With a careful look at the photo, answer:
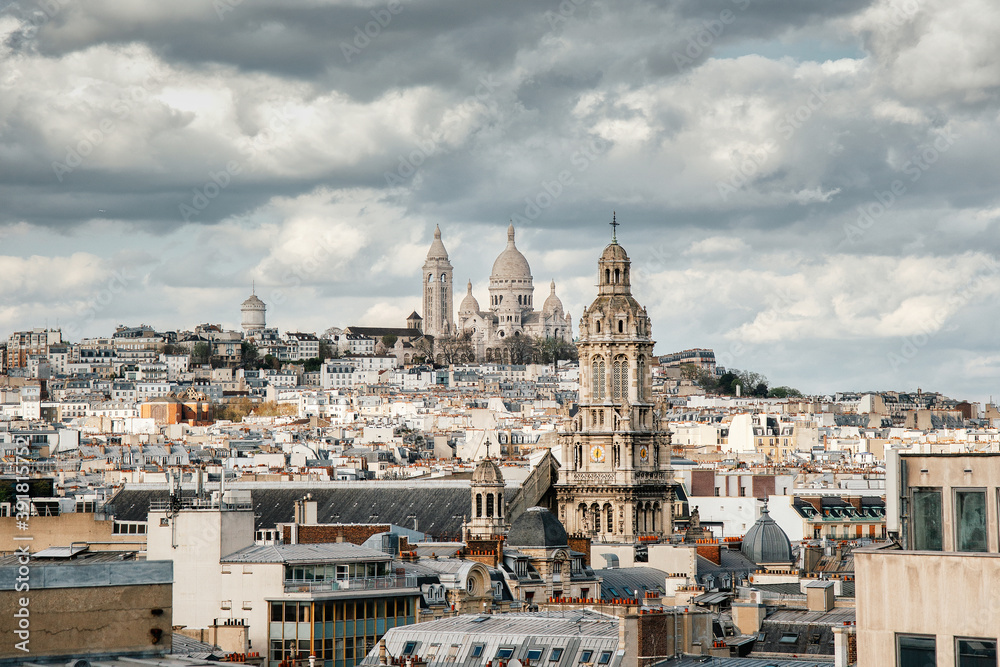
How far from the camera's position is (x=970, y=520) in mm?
16906

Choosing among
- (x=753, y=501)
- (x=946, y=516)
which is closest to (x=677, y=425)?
(x=753, y=501)

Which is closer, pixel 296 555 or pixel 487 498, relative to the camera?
pixel 296 555

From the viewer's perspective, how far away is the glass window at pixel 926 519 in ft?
55.8

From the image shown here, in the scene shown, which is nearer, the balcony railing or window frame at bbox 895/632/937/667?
window frame at bbox 895/632/937/667

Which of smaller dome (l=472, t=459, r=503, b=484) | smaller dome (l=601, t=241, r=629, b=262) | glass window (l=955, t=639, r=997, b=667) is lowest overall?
glass window (l=955, t=639, r=997, b=667)

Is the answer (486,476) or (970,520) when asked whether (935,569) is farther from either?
(486,476)

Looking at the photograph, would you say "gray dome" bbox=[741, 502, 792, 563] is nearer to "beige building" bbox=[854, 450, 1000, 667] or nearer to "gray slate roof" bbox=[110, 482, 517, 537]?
"gray slate roof" bbox=[110, 482, 517, 537]

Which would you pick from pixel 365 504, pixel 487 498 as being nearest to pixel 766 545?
pixel 487 498

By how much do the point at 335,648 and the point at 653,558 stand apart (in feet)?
75.5

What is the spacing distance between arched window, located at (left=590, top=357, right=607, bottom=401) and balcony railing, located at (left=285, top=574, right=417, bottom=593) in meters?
40.4

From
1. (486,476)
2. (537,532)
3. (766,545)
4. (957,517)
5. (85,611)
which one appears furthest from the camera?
(486,476)

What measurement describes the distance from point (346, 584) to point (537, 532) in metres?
16.4

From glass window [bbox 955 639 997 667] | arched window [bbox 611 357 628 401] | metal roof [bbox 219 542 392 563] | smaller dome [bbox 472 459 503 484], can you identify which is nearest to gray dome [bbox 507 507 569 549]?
smaller dome [bbox 472 459 503 484]

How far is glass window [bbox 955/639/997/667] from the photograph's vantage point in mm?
16328
